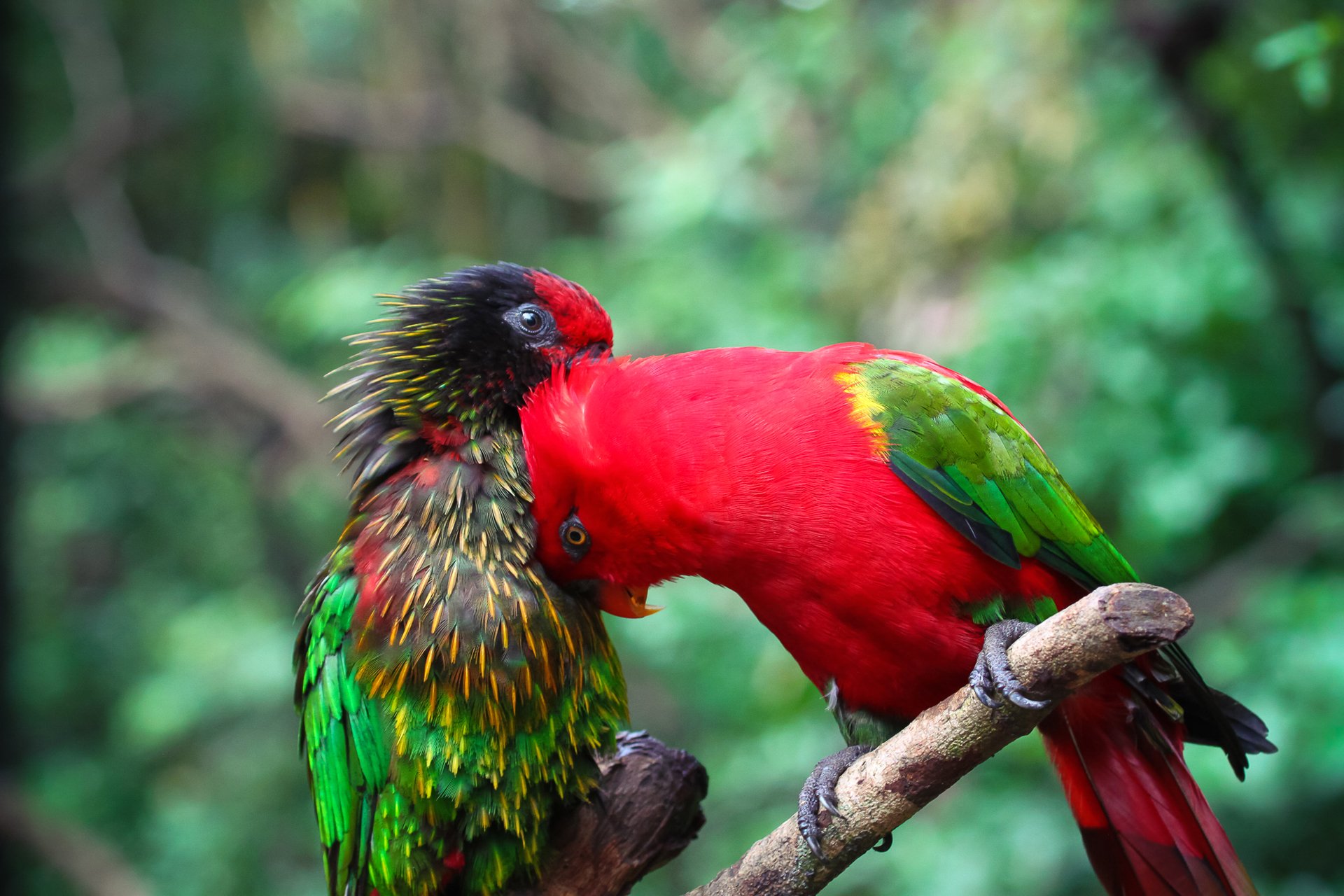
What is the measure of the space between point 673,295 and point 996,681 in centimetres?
432

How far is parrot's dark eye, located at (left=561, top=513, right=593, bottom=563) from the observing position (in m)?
2.02

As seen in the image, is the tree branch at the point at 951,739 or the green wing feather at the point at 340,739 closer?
the tree branch at the point at 951,739

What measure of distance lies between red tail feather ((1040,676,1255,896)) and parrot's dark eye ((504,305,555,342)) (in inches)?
51.8

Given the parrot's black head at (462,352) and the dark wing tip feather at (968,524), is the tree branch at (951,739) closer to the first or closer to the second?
the dark wing tip feather at (968,524)

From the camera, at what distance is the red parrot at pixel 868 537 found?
6.17ft

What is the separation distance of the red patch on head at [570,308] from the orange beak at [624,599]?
21.5 inches

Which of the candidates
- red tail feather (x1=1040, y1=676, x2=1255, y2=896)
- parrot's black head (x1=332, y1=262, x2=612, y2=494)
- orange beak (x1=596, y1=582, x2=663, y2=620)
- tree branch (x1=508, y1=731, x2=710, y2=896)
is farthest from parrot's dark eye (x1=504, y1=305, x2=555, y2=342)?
red tail feather (x1=1040, y1=676, x2=1255, y2=896)

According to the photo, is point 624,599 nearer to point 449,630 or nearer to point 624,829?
point 449,630

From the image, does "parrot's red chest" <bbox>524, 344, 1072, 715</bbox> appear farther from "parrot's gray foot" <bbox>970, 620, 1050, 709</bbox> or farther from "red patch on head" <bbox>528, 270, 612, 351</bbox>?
"red patch on head" <bbox>528, 270, 612, 351</bbox>

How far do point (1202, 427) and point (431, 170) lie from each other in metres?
5.41

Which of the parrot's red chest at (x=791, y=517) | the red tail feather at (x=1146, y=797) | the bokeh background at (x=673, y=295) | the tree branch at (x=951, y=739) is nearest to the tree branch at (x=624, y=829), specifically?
the tree branch at (x=951, y=739)

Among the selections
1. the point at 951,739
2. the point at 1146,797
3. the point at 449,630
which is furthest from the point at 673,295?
the point at 951,739

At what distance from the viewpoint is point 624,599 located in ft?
6.94

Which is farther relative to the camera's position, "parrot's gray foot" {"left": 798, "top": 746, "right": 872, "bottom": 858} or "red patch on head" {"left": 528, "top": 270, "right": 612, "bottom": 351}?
"red patch on head" {"left": 528, "top": 270, "right": 612, "bottom": 351}
